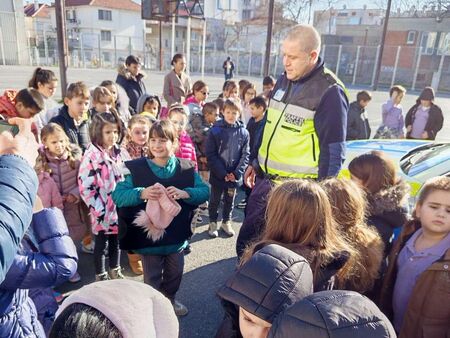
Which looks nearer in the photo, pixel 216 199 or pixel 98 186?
pixel 98 186

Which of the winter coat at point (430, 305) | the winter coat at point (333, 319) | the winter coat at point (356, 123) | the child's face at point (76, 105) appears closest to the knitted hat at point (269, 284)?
the winter coat at point (333, 319)

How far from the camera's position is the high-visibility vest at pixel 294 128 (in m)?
2.52

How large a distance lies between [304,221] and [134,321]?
0.92 m

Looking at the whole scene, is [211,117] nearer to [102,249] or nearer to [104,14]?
[102,249]

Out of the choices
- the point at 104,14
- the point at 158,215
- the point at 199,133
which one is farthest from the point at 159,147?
the point at 104,14

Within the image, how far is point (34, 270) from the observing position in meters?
1.49

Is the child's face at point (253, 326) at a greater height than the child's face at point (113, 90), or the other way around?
the child's face at point (113, 90)

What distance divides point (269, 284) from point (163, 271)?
1.83 metres

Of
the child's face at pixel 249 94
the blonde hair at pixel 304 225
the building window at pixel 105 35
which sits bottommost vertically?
the blonde hair at pixel 304 225

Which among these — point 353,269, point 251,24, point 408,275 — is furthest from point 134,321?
point 251,24

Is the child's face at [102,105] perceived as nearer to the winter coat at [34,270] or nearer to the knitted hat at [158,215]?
the knitted hat at [158,215]

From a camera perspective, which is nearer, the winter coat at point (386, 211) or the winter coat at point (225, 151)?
the winter coat at point (386, 211)

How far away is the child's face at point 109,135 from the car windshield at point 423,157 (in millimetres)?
2936

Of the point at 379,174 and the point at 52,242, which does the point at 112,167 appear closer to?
the point at 52,242
